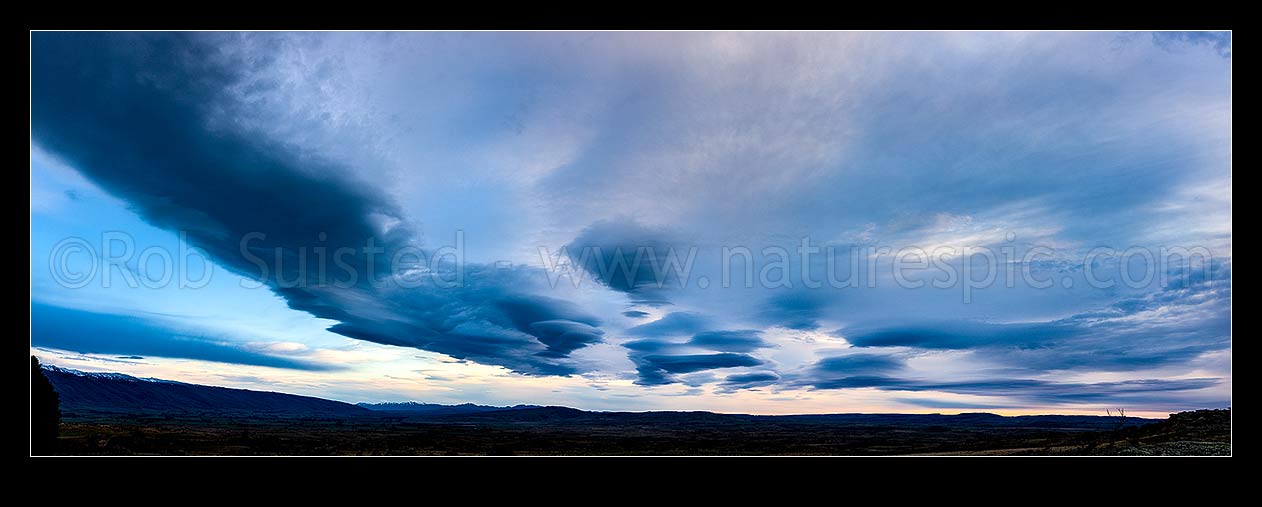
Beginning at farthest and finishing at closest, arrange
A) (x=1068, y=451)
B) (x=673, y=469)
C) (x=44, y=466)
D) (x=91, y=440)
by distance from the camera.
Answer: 1. (x=91, y=440)
2. (x=1068, y=451)
3. (x=673, y=469)
4. (x=44, y=466)

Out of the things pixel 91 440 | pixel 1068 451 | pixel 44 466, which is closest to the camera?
pixel 44 466
